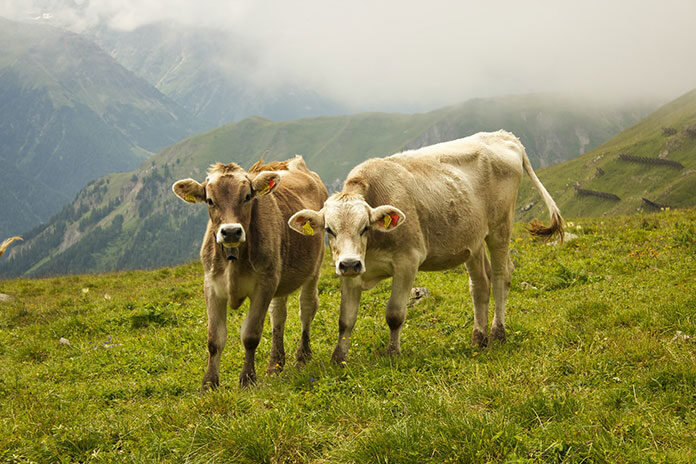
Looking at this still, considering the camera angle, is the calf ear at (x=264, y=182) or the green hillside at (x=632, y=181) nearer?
the calf ear at (x=264, y=182)

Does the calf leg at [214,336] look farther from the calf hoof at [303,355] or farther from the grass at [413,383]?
the calf hoof at [303,355]

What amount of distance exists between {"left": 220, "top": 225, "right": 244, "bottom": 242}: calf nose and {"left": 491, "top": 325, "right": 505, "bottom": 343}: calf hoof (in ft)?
15.2

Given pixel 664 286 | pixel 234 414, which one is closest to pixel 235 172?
pixel 234 414

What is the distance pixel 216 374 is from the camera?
7.80 m

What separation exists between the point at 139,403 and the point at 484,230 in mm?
6521

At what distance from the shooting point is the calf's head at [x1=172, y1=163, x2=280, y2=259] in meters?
7.23

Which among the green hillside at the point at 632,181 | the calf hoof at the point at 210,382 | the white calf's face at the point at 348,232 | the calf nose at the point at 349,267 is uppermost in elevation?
the white calf's face at the point at 348,232

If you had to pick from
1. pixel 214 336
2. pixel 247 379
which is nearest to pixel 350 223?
pixel 214 336

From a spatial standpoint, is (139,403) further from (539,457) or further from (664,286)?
(664,286)

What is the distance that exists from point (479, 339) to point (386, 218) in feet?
10.0

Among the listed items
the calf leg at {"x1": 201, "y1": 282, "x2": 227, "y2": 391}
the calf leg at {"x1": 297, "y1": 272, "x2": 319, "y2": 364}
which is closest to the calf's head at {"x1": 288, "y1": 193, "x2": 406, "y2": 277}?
the calf leg at {"x1": 201, "y1": 282, "x2": 227, "y2": 391}

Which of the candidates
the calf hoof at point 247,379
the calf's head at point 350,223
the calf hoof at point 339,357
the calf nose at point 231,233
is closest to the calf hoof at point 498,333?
the calf hoof at point 339,357

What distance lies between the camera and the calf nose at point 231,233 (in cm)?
697

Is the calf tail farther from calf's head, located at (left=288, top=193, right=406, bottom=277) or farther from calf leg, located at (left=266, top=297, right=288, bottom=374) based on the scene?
calf leg, located at (left=266, top=297, right=288, bottom=374)
